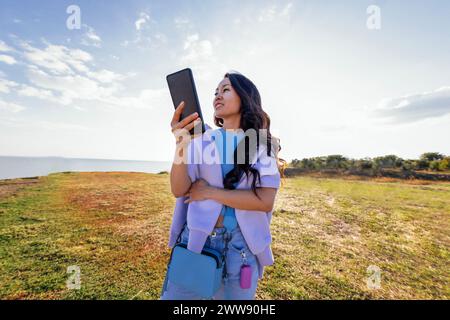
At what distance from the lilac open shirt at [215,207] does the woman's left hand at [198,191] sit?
0.04m

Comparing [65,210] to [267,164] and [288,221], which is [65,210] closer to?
[288,221]

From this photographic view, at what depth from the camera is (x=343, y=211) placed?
31.4 feet

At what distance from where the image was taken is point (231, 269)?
175 cm

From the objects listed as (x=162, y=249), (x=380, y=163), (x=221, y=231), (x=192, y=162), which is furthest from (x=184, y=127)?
(x=380, y=163)

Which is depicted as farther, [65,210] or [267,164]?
[65,210]

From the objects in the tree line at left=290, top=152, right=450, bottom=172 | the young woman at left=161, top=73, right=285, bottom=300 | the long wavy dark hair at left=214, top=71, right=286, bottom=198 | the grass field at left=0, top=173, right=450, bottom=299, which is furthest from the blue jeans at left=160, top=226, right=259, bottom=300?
the tree line at left=290, top=152, right=450, bottom=172

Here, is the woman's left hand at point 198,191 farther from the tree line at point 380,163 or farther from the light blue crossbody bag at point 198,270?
the tree line at point 380,163

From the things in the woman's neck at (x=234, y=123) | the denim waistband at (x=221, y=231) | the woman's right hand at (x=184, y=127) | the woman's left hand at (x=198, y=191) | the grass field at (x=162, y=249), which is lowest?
the grass field at (x=162, y=249)

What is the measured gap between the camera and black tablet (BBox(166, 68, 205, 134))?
6.00ft

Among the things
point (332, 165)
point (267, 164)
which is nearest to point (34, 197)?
point (267, 164)

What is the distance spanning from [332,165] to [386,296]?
1168 inches

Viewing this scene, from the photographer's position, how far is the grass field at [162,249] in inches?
153

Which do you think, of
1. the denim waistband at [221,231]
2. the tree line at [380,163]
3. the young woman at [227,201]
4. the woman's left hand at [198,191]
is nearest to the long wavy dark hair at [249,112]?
the young woman at [227,201]

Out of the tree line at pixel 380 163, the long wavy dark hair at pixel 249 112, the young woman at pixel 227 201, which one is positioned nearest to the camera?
the young woman at pixel 227 201
